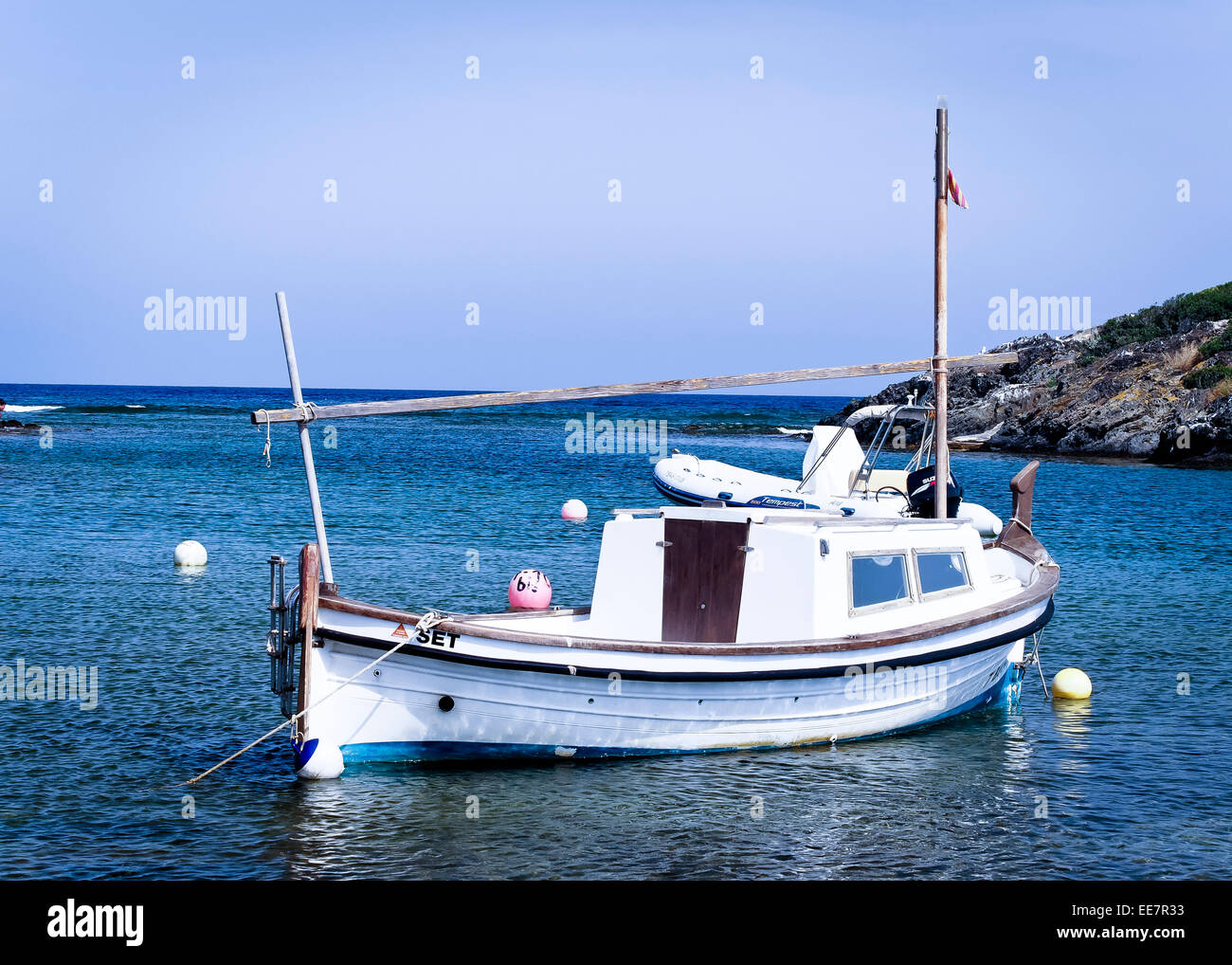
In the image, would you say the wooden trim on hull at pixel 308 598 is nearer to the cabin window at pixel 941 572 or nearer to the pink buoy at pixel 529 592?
the pink buoy at pixel 529 592

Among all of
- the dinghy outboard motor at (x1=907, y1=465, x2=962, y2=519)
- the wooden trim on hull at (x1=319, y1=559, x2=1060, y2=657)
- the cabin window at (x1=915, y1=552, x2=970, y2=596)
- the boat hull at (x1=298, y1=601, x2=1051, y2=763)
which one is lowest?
the boat hull at (x1=298, y1=601, x2=1051, y2=763)

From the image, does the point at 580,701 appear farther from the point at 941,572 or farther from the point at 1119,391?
the point at 1119,391

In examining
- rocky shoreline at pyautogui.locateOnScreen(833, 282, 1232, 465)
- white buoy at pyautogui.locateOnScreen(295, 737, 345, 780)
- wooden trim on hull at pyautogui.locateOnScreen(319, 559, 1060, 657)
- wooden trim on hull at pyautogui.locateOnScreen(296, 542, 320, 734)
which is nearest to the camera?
wooden trim on hull at pyautogui.locateOnScreen(296, 542, 320, 734)

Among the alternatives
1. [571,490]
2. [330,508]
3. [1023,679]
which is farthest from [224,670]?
[571,490]

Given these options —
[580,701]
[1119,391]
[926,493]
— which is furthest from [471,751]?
[1119,391]

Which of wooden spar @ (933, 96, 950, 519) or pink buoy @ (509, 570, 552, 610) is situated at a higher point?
wooden spar @ (933, 96, 950, 519)

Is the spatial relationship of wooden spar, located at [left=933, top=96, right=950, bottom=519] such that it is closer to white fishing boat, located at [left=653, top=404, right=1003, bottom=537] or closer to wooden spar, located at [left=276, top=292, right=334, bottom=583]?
white fishing boat, located at [left=653, top=404, right=1003, bottom=537]

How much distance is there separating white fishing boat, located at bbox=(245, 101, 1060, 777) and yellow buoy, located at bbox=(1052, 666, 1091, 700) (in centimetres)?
102

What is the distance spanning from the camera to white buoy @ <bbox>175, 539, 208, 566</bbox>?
24.4 meters

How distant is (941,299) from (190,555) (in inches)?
627

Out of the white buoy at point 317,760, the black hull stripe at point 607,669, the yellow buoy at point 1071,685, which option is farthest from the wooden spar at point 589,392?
the yellow buoy at point 1071,685

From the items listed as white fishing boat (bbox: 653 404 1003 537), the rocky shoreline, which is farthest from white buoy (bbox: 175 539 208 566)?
the rocky shoreline

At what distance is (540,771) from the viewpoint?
1236cm
